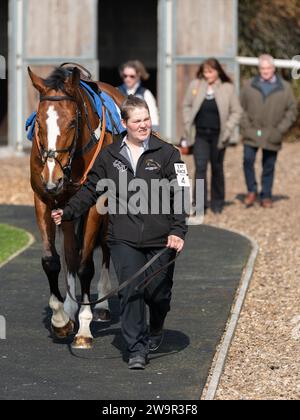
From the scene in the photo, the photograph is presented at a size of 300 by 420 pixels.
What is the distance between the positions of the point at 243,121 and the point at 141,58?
1225 cm

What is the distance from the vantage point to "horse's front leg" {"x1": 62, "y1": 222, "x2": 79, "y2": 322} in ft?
31.4

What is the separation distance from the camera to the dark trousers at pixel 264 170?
56.6ft

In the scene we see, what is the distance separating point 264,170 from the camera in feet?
57.1

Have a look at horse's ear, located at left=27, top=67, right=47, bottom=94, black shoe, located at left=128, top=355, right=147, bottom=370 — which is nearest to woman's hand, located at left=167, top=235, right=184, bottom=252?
black shoe, located at left=128, top=355, right=147, bottom=370

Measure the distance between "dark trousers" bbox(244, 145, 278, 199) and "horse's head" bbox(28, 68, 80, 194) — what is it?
854cm

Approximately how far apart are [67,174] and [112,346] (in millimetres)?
1392

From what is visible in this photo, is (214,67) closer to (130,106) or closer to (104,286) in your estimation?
(104,286)

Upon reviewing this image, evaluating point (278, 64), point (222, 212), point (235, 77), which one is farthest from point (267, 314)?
point (278, 64)

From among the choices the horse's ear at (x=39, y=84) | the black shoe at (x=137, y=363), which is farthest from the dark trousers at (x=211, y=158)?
the black shoe at (x=137, y=363)

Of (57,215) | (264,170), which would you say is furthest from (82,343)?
(264,170)

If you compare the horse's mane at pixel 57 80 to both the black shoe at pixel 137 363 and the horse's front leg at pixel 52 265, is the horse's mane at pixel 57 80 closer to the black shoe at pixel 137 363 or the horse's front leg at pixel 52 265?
the horse's front leg at pixel 52 265

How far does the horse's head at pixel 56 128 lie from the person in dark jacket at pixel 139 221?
27 centimetres

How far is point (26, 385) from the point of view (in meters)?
8.03

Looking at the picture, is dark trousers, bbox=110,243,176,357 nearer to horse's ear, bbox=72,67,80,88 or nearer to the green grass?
horse's ear, bbox=72,67,80,88
